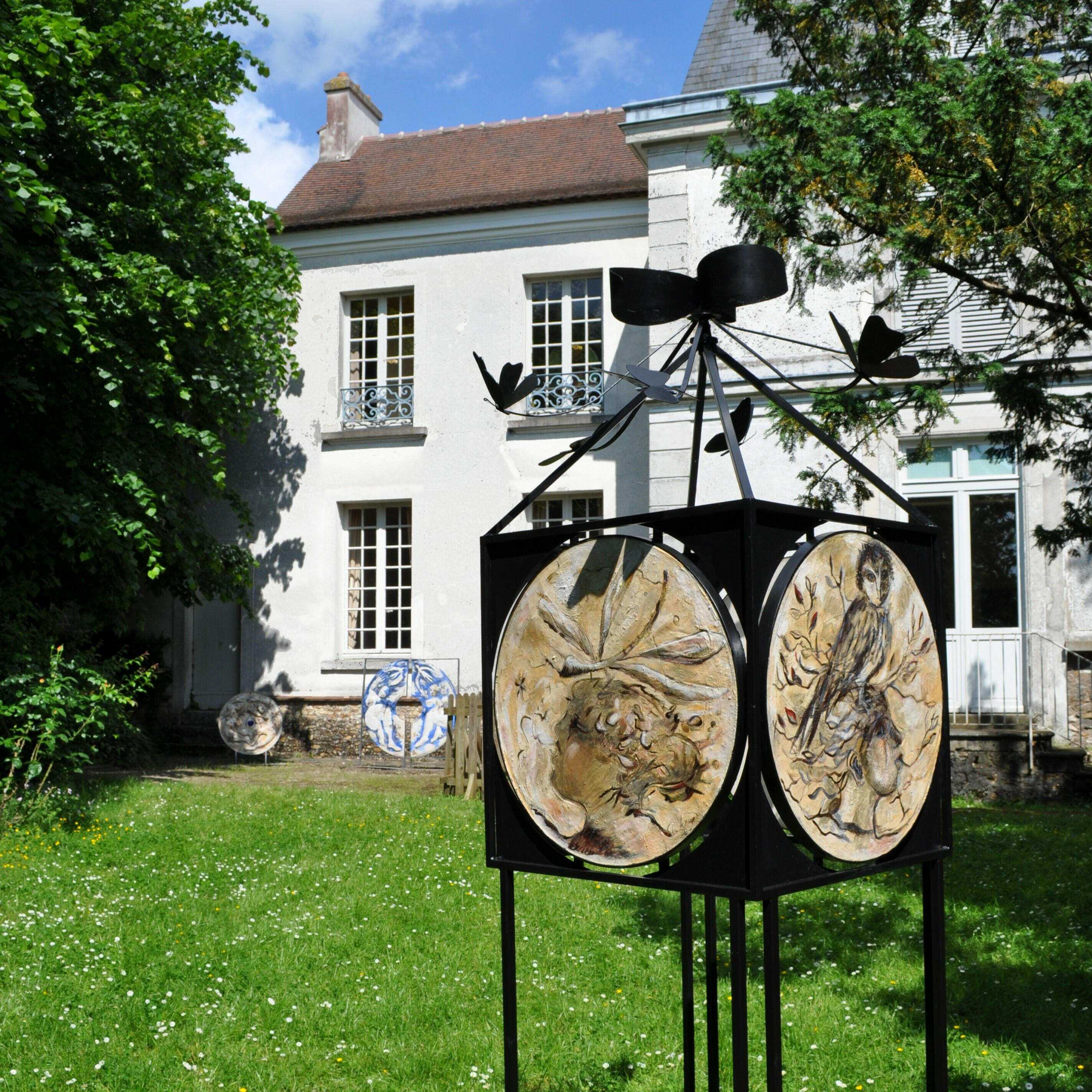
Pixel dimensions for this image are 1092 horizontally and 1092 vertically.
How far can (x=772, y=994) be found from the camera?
233 cm

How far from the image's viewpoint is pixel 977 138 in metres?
6.31

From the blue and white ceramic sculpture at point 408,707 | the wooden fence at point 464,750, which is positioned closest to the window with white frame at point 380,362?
the blue and white ceramic sculpture at point 408,707

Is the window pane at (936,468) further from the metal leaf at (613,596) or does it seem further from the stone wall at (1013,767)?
the metal leaf at (613,596)

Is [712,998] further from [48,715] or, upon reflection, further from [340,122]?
[340,122]

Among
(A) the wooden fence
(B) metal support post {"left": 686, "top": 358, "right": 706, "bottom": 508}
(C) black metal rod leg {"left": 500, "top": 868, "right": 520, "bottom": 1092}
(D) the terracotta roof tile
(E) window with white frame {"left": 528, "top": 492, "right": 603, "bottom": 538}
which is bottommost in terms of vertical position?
(A) the wooden fence

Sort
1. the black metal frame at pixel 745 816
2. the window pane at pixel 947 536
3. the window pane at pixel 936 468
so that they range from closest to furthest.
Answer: the black metal frame at pixel 745 816, the window pane at pixel 947 536, the window pane at pixel 936 468

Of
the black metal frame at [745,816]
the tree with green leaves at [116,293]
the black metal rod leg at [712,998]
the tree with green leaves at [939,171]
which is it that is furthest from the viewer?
the tree with green leaves at [116,293]

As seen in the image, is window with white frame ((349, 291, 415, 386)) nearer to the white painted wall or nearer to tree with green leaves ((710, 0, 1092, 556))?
the white painted wall

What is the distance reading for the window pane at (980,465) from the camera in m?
13.2

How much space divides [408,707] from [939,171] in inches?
434

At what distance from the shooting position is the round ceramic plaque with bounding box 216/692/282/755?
1534 cm

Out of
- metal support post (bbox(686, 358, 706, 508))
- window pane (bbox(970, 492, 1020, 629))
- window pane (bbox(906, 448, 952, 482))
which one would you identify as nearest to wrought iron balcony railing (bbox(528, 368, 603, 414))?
window pane (bbox(906, 448, 952, 482))

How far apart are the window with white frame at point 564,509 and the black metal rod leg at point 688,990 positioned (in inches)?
486

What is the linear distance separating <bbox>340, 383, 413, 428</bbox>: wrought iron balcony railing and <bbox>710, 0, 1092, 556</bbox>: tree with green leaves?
948cm
